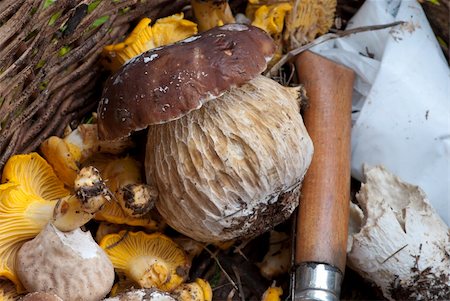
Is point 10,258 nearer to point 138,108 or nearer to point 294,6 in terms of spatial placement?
point 138,108

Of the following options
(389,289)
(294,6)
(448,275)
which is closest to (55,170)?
(294,6)

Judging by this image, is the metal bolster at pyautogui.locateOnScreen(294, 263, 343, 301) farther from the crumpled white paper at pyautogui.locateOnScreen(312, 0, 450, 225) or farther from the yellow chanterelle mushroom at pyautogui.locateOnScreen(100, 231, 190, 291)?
the crumpled white paper at pyautogui.locateOnScreen(312, 0, 450, 225)

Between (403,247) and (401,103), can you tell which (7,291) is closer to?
(403,247)

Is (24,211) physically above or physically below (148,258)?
above

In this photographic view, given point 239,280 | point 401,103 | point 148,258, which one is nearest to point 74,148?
point 148,258

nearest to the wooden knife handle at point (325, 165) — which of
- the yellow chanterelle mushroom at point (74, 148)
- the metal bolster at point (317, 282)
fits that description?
the metal bolster at point (317, 282)

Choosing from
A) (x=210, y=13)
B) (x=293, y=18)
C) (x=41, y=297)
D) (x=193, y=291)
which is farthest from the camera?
(x=293, y=18)

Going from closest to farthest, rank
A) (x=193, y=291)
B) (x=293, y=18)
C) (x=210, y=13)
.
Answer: (x=193, y=291) → (x=210, y=13) → (x=293, y=18)

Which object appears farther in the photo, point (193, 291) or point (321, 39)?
point (321, 39)
